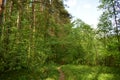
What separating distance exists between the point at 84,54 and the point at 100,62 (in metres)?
4.14

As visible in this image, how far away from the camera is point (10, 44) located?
51.4 ft

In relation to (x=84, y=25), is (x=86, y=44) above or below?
below

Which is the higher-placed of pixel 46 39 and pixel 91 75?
pixel 46 39

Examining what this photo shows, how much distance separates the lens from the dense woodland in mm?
15633

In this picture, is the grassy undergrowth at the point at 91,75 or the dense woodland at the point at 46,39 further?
the grassy undergrowth at the point at 91,75

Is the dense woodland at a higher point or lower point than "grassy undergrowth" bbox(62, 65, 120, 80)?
higher

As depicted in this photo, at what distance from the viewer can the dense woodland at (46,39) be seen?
51.3ft

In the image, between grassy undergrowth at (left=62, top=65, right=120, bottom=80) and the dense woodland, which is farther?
grassy undergrowth at (left=62, top=65, right=120, bottom=80)

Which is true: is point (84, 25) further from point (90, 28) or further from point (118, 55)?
point (118, 55)

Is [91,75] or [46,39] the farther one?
[46,39]

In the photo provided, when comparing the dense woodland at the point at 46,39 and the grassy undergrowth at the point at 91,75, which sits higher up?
the dense woodland at the point at 46,39

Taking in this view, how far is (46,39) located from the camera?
27.0m

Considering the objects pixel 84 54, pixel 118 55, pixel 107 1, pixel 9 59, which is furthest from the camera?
pixel 84 54

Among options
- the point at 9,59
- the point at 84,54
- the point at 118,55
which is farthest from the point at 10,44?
the point at 84,54
